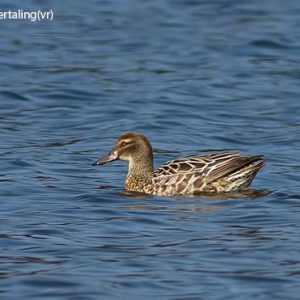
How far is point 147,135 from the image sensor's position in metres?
19.5

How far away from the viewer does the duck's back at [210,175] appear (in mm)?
15648

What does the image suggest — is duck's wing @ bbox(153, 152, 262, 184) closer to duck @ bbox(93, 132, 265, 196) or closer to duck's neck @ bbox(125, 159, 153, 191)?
duck @ bbox(93, 132, 265, 196)

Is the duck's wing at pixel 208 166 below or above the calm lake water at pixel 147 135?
above

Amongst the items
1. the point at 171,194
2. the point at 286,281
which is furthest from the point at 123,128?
the point at 286,281

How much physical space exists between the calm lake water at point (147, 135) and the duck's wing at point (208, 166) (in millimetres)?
345

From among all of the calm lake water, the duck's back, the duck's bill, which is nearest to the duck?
the duck's back

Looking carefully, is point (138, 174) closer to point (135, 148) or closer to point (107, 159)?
point (135, 148)

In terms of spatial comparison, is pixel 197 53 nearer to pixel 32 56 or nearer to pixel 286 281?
pixel 32 56

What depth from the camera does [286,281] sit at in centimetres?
1180

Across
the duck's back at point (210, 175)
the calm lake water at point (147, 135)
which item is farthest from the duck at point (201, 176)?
the calm lake water at point (147, 135)

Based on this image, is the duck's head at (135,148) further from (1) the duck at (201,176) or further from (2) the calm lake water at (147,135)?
(2) the calm lake water at (147,135)

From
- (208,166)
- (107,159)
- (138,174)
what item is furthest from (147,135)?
(208,166)

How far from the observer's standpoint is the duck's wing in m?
15.7

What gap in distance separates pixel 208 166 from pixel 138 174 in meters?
0.85
